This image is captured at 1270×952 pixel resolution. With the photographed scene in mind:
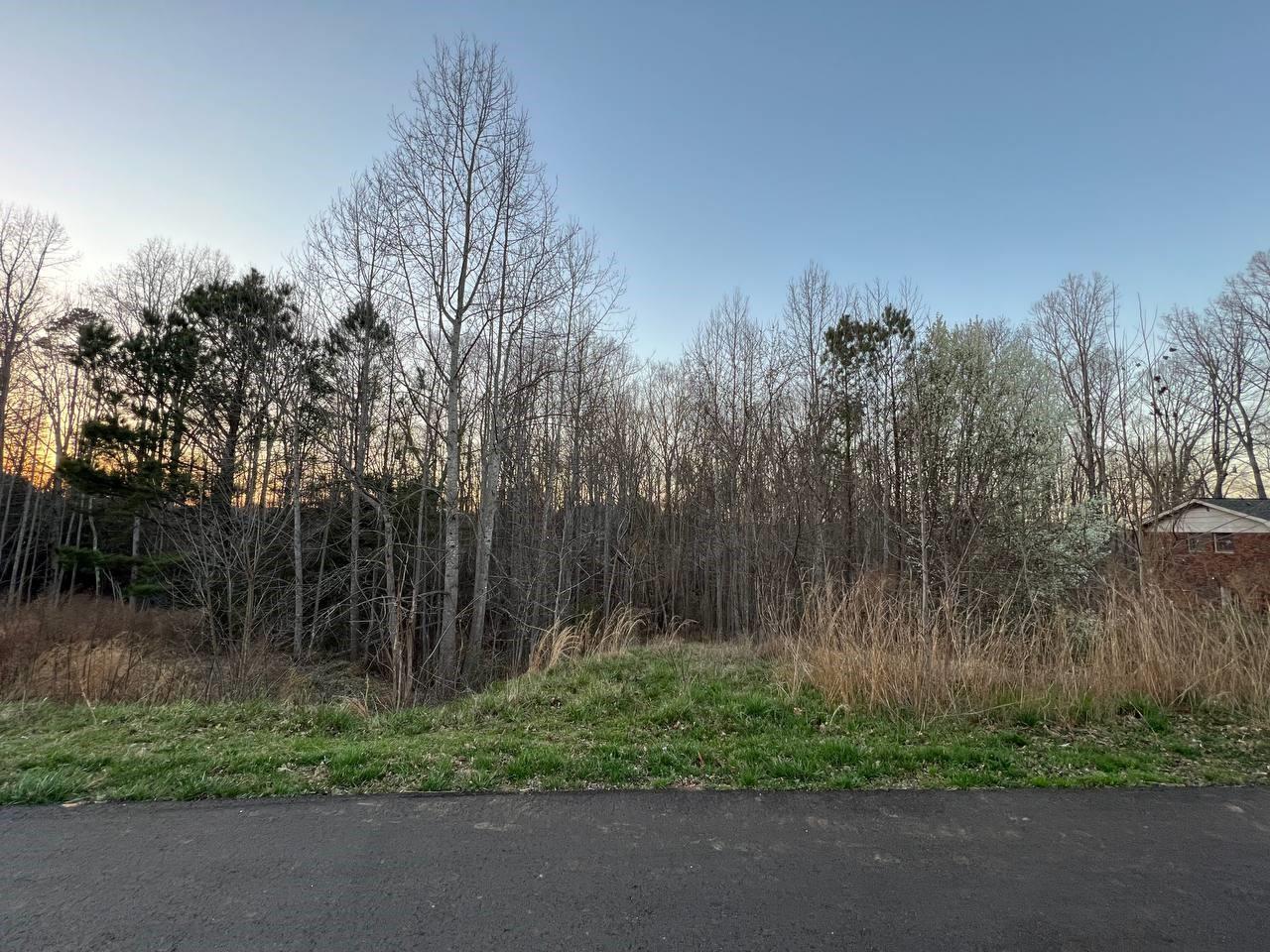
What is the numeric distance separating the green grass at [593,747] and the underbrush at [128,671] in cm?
122

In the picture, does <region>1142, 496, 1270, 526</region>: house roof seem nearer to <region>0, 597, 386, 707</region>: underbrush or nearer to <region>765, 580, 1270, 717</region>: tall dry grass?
<region>765, 580, 1270, 717</region>: tall dry grass

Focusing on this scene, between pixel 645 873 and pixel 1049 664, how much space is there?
18.1 ft

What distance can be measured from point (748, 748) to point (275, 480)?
16265 mm

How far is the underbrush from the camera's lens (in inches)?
288

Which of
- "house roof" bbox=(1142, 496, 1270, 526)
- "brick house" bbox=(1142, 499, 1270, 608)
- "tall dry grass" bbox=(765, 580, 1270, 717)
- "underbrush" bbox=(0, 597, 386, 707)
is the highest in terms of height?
"house roof" bbox=(1142, 496, 1270, 526)

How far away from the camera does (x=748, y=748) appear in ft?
15.4

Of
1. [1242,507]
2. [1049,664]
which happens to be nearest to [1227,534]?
[1242,507]

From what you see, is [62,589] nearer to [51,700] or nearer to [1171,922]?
[51,700]

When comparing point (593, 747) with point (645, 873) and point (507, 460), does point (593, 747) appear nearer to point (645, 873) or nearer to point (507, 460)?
point (645, 873)

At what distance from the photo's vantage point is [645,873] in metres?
2.88

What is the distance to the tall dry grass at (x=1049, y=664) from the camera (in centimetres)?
570

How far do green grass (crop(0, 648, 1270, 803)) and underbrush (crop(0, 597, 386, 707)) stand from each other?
1.22 meters

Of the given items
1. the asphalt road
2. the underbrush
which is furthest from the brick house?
the underbrush

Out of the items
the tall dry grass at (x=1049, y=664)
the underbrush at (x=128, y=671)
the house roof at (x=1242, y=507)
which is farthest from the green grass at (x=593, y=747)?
the house roof at (x=1242, y=507)
